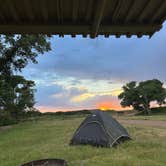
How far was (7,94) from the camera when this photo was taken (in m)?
20.8

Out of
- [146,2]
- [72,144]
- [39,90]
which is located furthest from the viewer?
[39,90]

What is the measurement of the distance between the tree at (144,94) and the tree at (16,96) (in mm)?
22149

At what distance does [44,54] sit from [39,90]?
4064 mm

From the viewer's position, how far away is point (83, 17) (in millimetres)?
2600

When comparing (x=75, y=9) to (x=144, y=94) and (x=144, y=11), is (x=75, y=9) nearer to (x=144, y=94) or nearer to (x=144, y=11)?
(x=144, y=11)

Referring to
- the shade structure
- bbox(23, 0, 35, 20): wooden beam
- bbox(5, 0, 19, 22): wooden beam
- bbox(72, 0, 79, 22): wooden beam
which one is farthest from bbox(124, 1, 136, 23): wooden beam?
bbox(5, 0, 19, 22): wooden beam

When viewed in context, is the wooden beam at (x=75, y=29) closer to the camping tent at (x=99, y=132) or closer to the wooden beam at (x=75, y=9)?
the wooden beam at (x=75, y=9)

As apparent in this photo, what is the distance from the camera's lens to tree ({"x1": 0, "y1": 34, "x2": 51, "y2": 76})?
67.5 ft

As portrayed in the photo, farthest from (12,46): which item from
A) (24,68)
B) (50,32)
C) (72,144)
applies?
(50,32)

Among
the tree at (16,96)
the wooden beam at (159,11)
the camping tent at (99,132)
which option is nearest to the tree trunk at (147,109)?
the tree at (16,96)

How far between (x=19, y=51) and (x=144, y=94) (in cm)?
2538

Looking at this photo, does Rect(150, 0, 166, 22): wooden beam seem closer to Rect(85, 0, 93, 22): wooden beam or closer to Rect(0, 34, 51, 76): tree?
Rect(85, 0, 93, 22): wooden beam

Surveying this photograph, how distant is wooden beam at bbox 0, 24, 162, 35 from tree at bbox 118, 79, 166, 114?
131ft

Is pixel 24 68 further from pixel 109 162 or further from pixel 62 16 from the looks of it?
pixel 62 16
